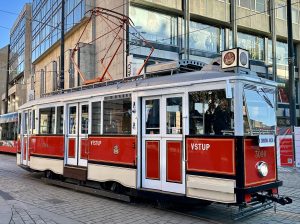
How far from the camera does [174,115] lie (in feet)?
26.5

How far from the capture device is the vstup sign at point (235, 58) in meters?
7.42

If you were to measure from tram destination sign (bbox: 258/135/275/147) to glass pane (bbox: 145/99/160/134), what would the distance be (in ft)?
7.23

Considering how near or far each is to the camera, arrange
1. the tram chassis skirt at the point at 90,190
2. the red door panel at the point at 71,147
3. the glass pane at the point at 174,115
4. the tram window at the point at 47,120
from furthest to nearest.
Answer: the tram window at the point at 47,120 → the red door panel at the point at 71,147 → the tram chassis skirt at the point at 90,190 → the glass pane at the point at 174,115

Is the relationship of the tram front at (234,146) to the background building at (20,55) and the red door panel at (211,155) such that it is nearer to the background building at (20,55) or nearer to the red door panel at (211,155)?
the red door panel at (211,155)

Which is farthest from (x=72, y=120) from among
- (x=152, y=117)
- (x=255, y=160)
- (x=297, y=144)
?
(x=297, y=144)

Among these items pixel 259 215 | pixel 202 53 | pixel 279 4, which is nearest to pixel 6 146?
pixel 202 53

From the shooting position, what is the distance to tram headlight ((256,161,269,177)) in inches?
285

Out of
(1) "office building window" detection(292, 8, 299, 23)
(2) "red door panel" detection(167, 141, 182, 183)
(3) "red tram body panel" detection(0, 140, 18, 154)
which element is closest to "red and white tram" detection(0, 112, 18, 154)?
(3) "red tram body panel" detection(0, 140, 18, 154)

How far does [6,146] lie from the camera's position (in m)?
28.0

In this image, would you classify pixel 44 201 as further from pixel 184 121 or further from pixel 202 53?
pixel 202 53

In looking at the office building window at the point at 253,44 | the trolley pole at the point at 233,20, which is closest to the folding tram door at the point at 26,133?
the trolley pole at the point at 233,20

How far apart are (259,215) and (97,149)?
4232 mm

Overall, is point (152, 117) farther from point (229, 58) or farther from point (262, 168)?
point (262, 168)

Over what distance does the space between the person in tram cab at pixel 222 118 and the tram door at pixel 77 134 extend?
4291 millimetres
